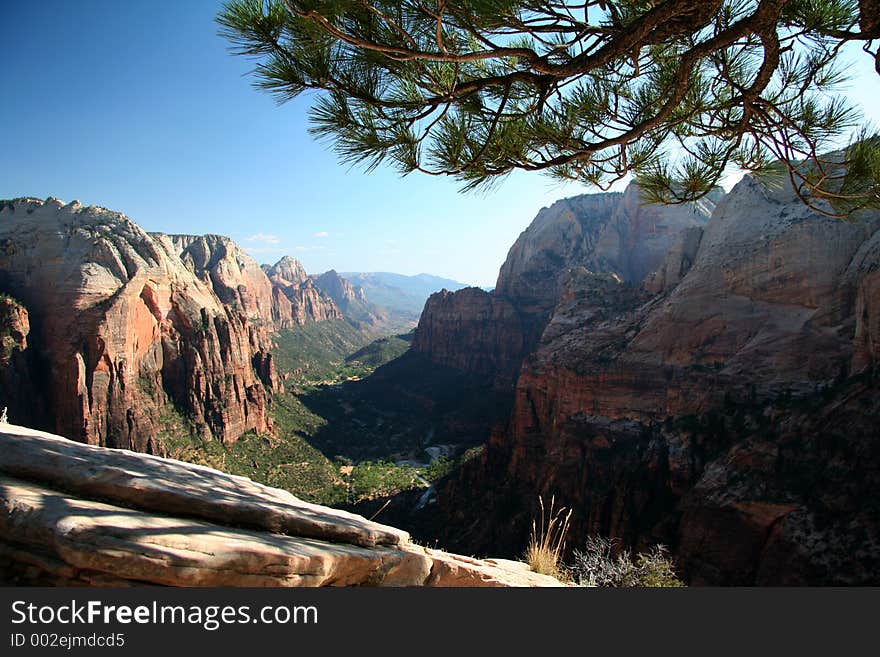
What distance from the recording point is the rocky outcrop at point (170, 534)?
2490 mm

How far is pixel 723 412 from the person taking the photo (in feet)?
65.0

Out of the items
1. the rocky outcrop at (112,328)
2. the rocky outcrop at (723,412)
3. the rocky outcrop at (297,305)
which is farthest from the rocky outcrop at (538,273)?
the rocky outcrop at (297,305)

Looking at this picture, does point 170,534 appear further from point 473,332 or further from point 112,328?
point 473,332

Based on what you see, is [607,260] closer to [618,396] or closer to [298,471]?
[618,396]

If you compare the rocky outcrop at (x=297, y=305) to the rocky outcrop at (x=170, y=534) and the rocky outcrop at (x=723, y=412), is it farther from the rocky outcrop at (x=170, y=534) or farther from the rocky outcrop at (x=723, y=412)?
the rocky outcrop at (x=170, y=534)

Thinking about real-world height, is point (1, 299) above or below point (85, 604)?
above

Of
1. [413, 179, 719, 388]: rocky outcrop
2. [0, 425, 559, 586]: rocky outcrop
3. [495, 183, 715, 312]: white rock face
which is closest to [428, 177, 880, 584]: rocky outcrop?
[0, 425, 559, 586]: rocky outcrop

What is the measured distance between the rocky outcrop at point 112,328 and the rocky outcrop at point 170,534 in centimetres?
3078

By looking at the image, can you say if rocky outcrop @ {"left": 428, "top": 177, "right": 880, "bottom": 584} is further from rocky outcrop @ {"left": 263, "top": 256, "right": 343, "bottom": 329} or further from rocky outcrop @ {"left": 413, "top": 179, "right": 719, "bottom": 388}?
rocky outcrop @ {"left": 263, "top": 256, "right": 343, "bottom": 329}

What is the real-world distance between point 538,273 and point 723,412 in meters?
51.2

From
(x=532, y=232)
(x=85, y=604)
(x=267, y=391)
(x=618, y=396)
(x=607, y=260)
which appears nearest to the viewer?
(x=85, y=604)

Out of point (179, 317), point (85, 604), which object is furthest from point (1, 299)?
point (85, 604)

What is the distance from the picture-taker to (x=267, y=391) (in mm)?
51812

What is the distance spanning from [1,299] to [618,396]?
3959 centimetres
